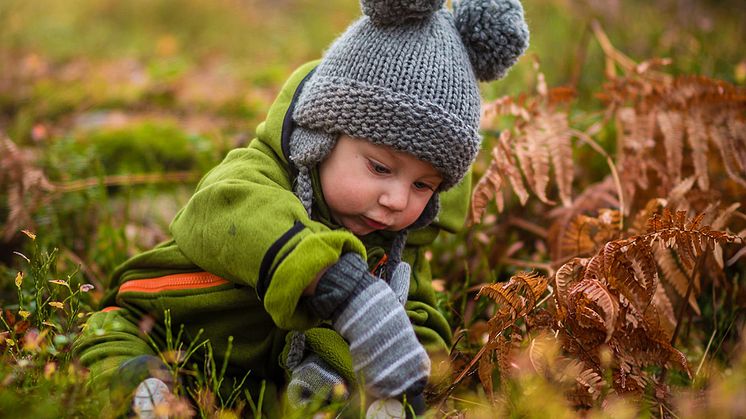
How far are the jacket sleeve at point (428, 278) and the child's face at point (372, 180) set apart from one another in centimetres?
40

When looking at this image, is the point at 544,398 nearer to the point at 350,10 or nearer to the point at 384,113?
the point at 384,113

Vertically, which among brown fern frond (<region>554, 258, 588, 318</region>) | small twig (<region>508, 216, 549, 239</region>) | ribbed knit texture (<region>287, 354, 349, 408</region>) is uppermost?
brown fern frond (<region>554, 258, 588, 318</region>)

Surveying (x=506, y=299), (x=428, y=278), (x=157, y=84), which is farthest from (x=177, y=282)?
(x=157, y=84)

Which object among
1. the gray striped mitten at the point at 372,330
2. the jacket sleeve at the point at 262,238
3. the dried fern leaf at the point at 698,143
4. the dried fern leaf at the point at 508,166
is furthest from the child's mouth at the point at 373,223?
the dried fern leaf at the point at 698,143

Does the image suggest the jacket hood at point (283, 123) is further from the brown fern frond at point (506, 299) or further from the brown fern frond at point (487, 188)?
the brown fern frond at point (487, 188)

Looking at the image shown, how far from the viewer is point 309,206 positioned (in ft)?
7.38

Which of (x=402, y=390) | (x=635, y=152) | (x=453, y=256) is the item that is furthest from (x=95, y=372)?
(x=635, y=152)

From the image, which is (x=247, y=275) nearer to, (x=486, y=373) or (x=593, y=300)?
(x=486, y=373)

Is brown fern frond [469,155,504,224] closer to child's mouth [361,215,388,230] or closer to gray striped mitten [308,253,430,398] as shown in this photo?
child's mouth [361,215,388,230]

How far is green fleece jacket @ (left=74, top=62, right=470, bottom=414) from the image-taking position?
75.6 inches

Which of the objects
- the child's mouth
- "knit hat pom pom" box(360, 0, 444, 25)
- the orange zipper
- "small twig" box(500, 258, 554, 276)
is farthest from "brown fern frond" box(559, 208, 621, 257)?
the orange zipper

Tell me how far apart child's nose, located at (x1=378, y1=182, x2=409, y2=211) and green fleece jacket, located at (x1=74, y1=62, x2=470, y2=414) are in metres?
0.20

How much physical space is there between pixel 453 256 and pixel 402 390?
5.32ft

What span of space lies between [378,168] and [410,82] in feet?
0.92
